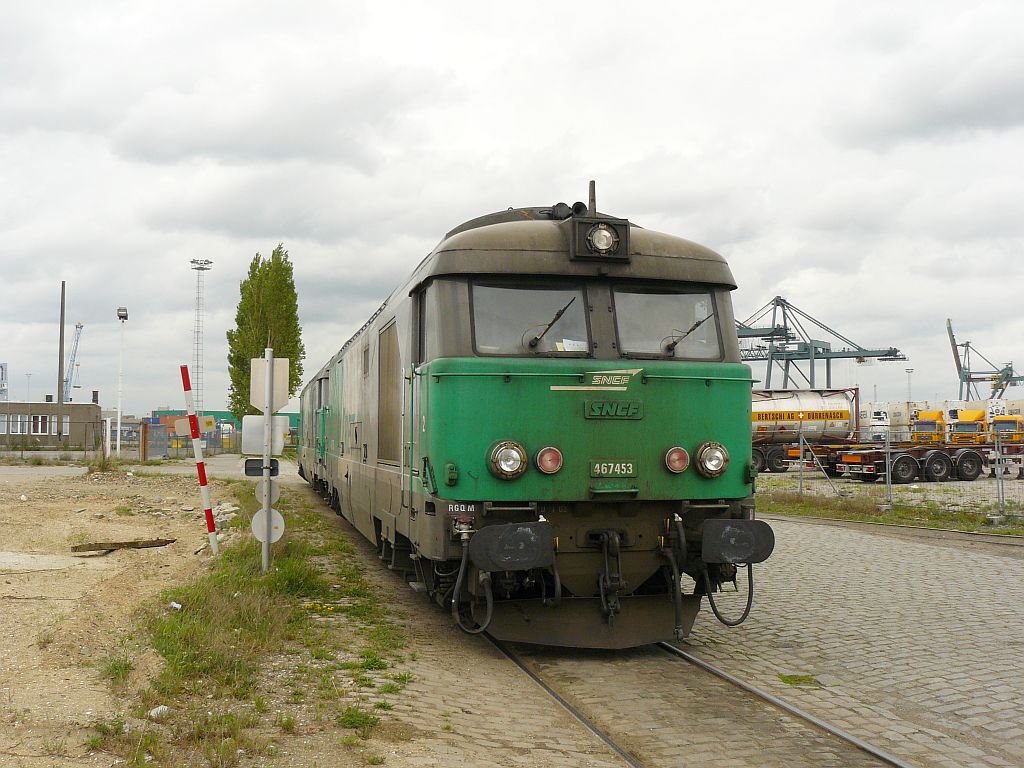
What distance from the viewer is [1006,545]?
15453 mm

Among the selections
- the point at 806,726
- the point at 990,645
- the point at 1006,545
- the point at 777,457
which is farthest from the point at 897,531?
the point at 777,457

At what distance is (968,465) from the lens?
32.6 meters

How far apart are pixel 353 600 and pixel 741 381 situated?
449 centimetres

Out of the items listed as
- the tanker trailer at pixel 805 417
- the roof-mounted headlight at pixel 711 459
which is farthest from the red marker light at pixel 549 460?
the tanker trailer at pixel 805 417

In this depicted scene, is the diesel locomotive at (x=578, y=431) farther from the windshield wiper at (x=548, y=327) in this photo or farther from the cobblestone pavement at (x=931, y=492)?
the cobblestone pavement at (x=931, y=492)

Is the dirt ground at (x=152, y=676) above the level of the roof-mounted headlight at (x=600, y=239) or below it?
below

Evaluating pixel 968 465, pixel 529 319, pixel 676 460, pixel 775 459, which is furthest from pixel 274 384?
pixel 775 459

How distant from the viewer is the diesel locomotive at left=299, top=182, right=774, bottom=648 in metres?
6.88

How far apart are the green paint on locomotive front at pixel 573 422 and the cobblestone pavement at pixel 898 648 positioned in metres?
1.52

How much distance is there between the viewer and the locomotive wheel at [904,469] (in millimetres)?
31219

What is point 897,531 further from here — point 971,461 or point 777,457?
point 777,457

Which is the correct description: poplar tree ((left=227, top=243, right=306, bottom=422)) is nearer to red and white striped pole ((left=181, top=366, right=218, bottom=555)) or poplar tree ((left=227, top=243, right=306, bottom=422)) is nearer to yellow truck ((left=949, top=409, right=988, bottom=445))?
yellow truck ((left=949, top=409, right=988, bottom=445))

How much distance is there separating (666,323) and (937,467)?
27822mm

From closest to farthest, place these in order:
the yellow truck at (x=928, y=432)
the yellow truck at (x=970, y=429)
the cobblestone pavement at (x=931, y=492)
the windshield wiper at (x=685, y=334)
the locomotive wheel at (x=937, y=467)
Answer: the windshield wiper at (x=685, y=334) → the cobblestone pavement at (x=931, y=492) → the locomotive wheel at (x=937, y=467) → the yellow truck at (x=970, y=429) → the yellow truck at (x=928, y=432)
